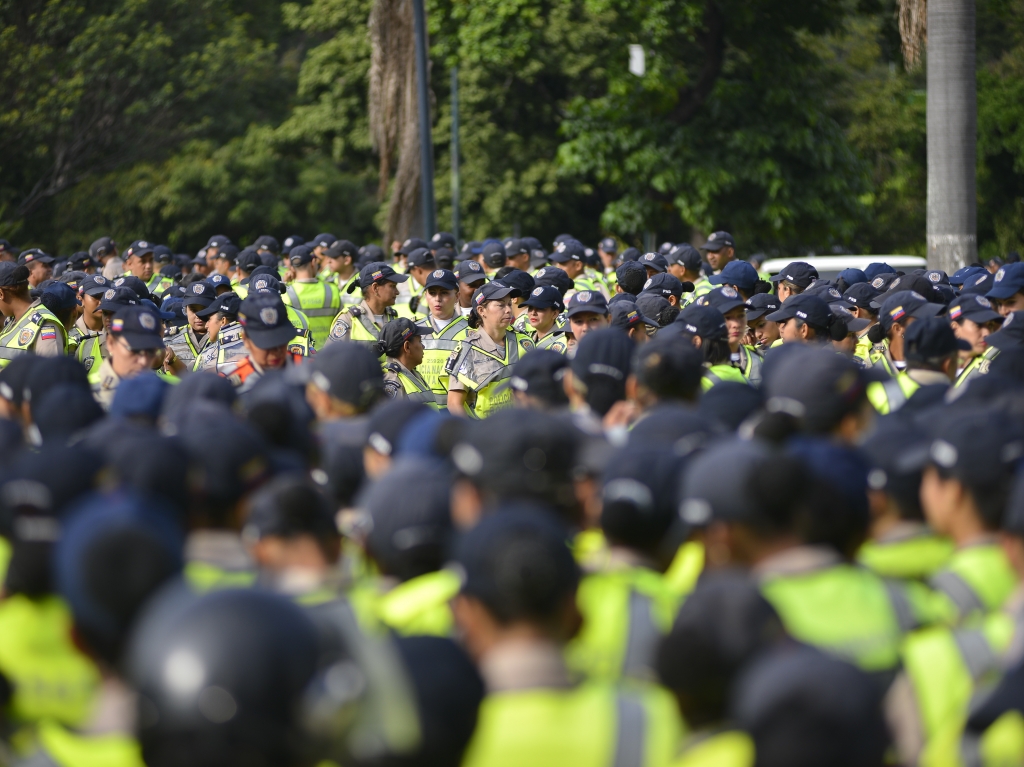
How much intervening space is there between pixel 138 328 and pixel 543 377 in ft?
8.67

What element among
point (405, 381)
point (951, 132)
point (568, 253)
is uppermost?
point (951, 132)

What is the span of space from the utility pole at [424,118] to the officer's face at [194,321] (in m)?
7.76

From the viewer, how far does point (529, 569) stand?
311 centimetres

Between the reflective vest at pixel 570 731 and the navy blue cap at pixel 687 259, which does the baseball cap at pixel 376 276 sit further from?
the reflective vest at pixel 570 731

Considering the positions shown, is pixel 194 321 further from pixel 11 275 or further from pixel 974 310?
pixel 974 310

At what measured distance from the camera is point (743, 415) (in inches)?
225

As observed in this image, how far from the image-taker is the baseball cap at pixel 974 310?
8258 millimetres

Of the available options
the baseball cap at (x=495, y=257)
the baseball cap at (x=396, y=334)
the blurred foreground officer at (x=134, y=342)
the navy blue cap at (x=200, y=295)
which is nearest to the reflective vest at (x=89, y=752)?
the blurred foreground officer at (x=134, y=342)

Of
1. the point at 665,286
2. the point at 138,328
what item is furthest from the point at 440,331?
the point at 138,328

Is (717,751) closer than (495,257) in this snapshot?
Yes

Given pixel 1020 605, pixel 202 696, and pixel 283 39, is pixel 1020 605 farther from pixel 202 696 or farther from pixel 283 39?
pixel 283 39

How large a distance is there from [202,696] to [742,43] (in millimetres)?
24532

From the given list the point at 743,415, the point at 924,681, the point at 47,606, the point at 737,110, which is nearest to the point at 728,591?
the point at 924,681

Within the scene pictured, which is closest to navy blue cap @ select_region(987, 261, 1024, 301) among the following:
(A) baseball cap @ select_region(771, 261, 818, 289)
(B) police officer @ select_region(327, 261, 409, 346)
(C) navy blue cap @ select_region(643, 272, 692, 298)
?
(A) baseball cap @ select_region(771, 261, 818, 289)
